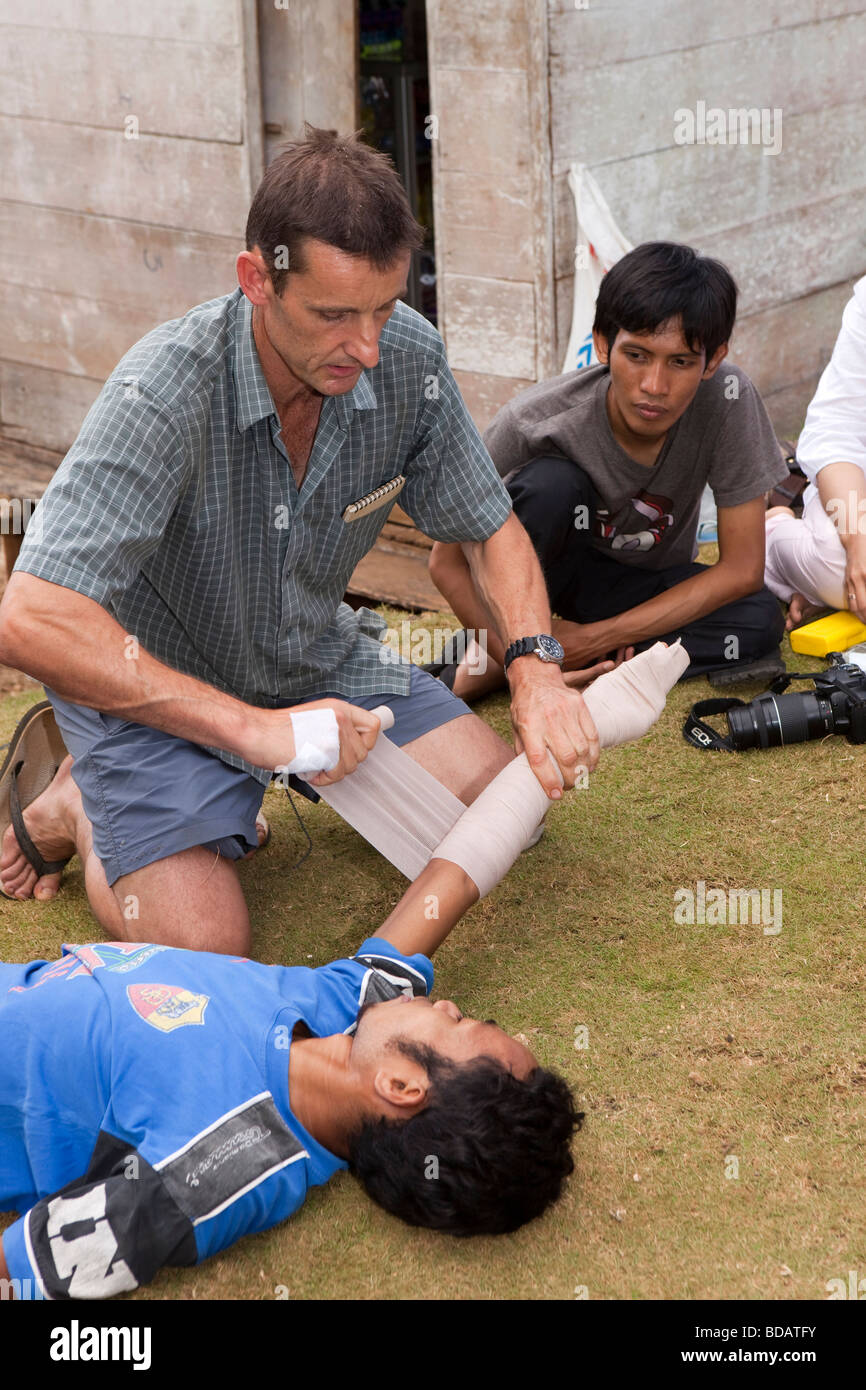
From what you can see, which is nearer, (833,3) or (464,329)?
(464,329)

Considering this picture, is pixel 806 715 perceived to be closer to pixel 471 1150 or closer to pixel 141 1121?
pixel 471 1150

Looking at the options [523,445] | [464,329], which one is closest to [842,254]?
[464,329]

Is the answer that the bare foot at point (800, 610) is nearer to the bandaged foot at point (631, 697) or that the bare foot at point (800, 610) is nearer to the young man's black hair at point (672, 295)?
the young man's black hair at point (672, 295)

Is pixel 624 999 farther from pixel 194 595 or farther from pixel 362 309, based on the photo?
pixel 362 309

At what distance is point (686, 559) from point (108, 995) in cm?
186

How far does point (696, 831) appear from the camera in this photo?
8.04ft

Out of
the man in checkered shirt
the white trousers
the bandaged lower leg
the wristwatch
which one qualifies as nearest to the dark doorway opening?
the white trousers

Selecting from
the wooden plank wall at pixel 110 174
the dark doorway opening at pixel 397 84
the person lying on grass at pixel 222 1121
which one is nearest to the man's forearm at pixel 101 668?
the person lying on grass at pixel 222 1121

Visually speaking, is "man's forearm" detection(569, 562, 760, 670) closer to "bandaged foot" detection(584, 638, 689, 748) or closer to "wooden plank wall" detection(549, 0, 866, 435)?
"bandaged foot" detection(584, 638, 689, 748)

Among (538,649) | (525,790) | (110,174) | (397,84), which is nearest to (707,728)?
(538,649)

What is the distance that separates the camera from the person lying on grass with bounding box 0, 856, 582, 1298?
1.49 metres

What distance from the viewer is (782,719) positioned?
264cm

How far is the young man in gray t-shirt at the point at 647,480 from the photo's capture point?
8.61 ft

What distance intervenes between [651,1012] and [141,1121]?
79cm
